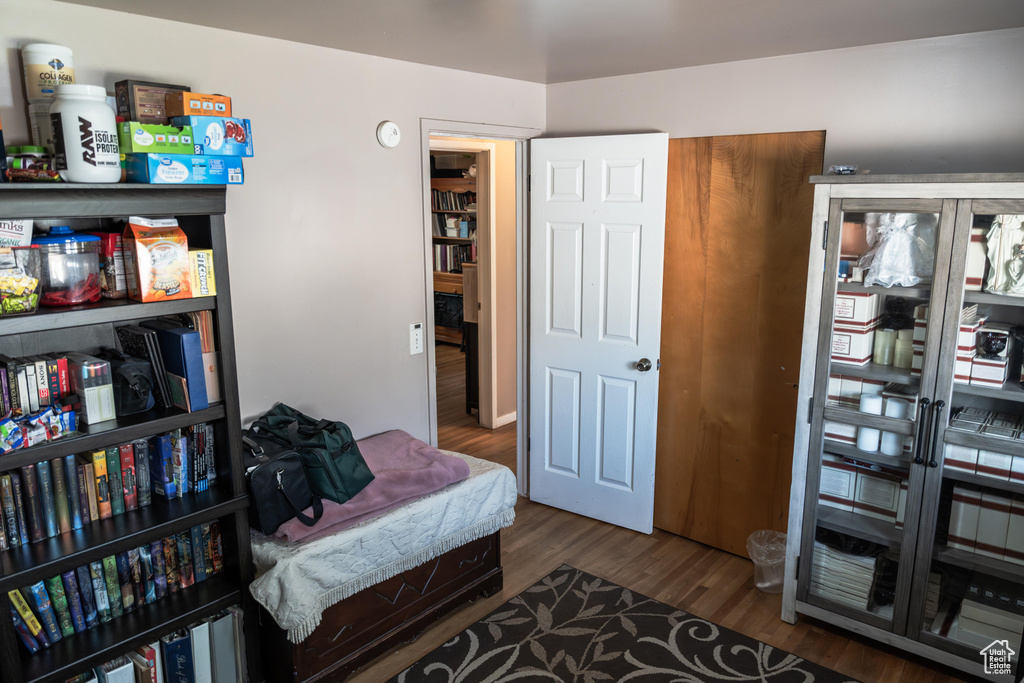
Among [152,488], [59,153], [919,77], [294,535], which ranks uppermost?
[919,77]

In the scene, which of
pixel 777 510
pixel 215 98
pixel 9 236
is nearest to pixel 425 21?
pixel 215 98

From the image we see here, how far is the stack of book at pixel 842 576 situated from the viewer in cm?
274

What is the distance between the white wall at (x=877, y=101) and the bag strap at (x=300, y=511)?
2268 mm

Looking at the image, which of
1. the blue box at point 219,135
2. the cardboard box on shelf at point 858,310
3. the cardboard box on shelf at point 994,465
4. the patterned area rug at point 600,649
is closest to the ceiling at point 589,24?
the blue box at point 219,135

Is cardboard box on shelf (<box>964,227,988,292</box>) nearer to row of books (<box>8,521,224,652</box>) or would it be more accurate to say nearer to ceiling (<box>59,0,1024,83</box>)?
ceiling (<box>59,0,1024,83</box>)

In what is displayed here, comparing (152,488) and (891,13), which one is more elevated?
(891,13)

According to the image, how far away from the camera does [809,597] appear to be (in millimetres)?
2844

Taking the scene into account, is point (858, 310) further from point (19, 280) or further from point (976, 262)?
point (19, 280)

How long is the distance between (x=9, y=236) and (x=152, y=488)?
2.92ft

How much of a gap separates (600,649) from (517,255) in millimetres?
2010

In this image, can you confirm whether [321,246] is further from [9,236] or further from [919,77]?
[919,77]

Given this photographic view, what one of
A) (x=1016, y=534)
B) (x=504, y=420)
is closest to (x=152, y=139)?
(x=1016, y=534)

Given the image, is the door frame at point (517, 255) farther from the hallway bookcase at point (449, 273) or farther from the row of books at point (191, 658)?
the hallway bookcase at point (449, 273)

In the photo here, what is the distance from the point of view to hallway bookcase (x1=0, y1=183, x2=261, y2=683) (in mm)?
1864
